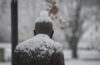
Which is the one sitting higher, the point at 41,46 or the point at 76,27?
Answer: the point at 76,27

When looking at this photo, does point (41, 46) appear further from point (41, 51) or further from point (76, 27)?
point (76, 27)

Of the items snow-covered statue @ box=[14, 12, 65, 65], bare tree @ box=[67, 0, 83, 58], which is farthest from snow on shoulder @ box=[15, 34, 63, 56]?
bare tree @ box=[67, 0, 83, 58]

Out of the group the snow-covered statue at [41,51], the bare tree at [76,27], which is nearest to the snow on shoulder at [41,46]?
the snow-covered statue at [41,51]

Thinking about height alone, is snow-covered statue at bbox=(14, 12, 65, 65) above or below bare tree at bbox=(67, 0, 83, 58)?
below

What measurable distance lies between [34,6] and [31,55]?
1529cm

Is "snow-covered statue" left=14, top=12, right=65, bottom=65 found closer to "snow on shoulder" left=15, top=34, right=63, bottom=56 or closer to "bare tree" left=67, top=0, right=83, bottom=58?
"snow on shoulder" left=15, top=34, right=63, bottom=56

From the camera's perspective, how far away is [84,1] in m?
26.3

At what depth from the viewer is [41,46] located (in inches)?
147

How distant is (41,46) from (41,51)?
86 mm

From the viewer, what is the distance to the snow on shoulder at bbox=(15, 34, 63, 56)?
12.1 feet

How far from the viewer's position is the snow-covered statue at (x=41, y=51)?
3.64 meters

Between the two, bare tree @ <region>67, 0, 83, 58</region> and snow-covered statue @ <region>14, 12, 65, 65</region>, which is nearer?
snow-covered statue @ <region>14, 12, 65, 65</region>

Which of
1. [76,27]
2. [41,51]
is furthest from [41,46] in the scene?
[76,27]

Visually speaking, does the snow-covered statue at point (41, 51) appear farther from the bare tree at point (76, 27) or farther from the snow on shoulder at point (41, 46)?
the bare tree at point (76, 27)
